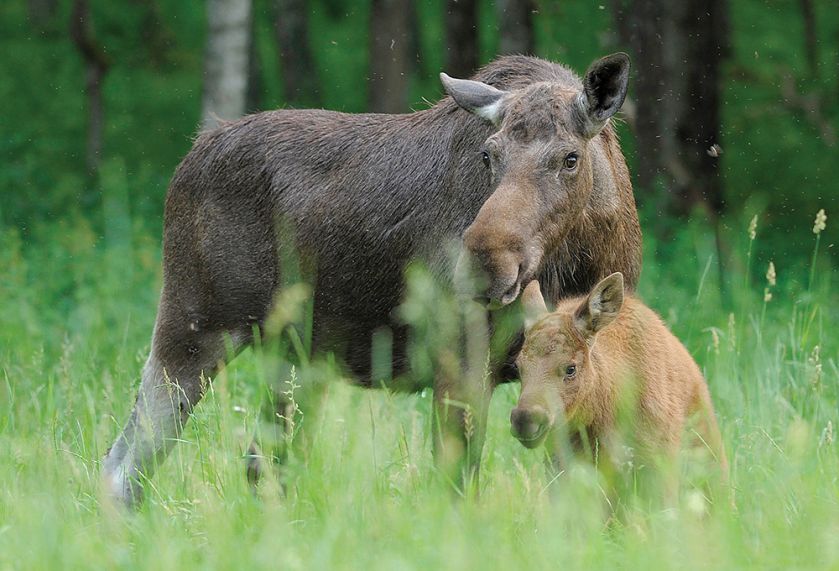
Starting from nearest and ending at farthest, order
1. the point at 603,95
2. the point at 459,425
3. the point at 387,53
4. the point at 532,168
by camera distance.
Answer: the point at 532,168 < the point at 603,95 < the point at 459,425 < the point at 387,53

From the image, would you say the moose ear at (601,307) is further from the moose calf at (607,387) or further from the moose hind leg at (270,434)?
the moose hind leg at (270,434)

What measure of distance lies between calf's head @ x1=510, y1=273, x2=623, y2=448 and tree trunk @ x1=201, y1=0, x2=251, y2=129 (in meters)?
9.04

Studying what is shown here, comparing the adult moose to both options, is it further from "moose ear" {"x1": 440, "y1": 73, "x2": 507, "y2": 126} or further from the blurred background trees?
the blurred background trees

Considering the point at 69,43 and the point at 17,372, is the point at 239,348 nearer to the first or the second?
the point at 17,372

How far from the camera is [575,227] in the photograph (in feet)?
20.9

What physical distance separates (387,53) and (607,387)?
11462mm

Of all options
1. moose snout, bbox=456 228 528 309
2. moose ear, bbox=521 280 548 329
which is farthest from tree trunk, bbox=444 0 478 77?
moose snout, bbox=456 228 528 309

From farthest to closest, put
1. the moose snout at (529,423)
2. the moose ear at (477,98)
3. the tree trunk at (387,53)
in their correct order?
the tree trunk at (387,53)
the moose ear at (477,98)
the moose snout at (529,423)

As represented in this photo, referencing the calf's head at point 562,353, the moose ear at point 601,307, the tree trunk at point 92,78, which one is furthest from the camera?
the tree trunk at point 92,78

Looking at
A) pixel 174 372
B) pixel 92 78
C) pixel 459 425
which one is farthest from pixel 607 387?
pixel 92 78

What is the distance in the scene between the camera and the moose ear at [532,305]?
5.73 metres

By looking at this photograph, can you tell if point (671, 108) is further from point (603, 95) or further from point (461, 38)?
point (603, 95)

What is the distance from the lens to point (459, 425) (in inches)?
252

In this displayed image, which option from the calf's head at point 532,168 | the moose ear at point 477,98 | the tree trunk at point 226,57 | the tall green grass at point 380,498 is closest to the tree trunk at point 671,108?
the tree trunk at point 226,57
